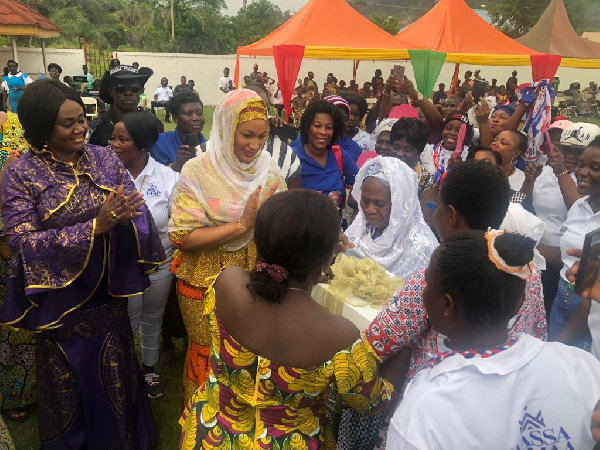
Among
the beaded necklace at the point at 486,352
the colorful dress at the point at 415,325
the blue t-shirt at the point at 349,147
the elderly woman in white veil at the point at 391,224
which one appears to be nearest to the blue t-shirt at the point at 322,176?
the blue t-shirt at the point at 349,147

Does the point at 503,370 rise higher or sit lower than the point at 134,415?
higher

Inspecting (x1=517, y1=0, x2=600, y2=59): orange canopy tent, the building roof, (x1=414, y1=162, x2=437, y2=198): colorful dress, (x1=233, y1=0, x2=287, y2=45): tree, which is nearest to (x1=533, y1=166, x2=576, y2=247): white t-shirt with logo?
(x1=414, y1=162, x2=437, y2=198): colorful dress

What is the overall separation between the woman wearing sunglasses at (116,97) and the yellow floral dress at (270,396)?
2781 millimetres

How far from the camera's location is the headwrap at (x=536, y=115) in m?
4.66

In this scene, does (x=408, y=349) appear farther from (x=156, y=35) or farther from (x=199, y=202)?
(x=156, y=35)

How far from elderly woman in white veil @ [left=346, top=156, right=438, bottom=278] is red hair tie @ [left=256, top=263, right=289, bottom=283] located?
1323 mm

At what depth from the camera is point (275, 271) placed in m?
1.48

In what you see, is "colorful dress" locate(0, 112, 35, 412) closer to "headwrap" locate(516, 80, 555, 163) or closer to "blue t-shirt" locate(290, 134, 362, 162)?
"blue t-shirt" locate(290, 134, 362, 162)

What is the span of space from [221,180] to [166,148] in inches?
71.2

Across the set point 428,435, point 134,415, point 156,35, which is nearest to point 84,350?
point 134,415

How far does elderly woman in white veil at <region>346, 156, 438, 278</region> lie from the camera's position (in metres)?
2.71

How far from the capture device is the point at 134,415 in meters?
2.79

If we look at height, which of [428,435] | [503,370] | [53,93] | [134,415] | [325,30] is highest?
[325,30]

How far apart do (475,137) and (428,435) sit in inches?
184
